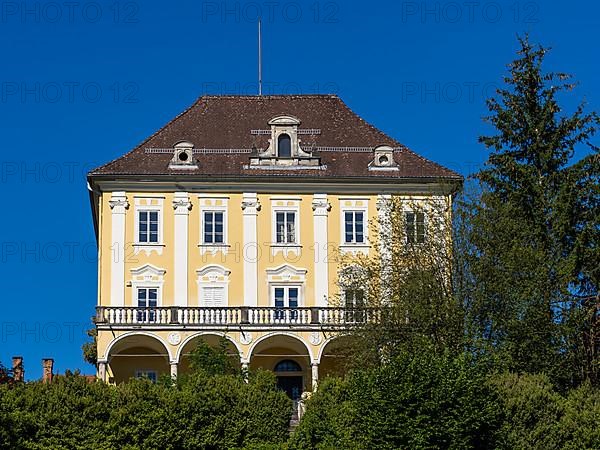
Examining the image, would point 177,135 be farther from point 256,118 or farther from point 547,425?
point 547,425

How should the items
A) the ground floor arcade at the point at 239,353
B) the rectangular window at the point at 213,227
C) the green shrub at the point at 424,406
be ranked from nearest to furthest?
the green shrub at the point at 424,406 < the ground floor arcade at the point at 239,353 < the rectangular window at the point at 213,227

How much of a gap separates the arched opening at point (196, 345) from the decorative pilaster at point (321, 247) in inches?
174

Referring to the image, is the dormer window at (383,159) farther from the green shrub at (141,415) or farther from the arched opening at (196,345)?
the green shrub at (141,415)

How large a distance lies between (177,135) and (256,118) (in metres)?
3.91

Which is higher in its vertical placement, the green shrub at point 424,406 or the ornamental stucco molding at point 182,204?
the ornamental stucco molding at point 182,204

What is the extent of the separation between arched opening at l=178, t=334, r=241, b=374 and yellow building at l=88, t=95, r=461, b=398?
117 mm

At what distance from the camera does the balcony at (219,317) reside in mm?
52031

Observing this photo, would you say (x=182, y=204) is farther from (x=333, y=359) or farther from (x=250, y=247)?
(x=333, y=359)

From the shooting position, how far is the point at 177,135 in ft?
188

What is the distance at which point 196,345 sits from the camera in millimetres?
51906

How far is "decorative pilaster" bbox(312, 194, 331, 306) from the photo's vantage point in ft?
178

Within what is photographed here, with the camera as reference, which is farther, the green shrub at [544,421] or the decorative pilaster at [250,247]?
the decorative pilaster at [250,247]

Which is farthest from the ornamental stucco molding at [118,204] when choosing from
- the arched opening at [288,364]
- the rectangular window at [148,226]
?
the arched opening at [288,364]

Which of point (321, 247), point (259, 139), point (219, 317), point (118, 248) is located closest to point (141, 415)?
point (219, 317)
